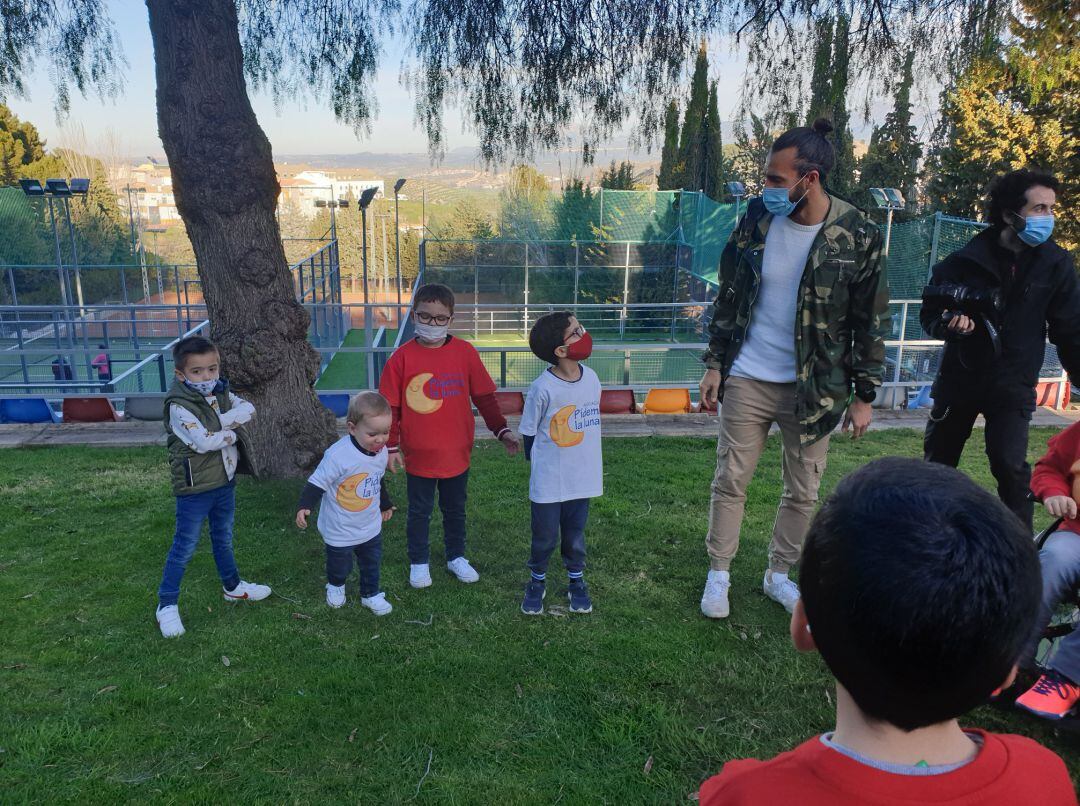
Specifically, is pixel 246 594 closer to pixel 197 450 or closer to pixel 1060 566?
pixel 197 450

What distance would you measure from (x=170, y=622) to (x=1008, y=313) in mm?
4032

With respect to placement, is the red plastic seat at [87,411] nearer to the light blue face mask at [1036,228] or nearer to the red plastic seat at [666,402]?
the red plastic seat at [666,402]

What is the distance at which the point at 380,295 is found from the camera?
30688 millimetres

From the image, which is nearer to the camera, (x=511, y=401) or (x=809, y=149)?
(x=809, y=149)

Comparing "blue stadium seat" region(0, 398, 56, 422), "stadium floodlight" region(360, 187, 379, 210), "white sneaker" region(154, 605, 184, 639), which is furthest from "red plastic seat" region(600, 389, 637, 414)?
"stadium floodlight" region(360, 187, 379, 210)

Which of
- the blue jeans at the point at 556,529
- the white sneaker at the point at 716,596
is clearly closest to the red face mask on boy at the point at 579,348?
the blue jeans at the point at 556,529

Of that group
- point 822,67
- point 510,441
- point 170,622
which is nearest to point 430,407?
point 510,441

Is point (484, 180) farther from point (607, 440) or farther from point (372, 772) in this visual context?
point (372, 772)

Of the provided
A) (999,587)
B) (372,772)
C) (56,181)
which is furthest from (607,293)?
(999,587)

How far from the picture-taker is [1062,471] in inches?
126

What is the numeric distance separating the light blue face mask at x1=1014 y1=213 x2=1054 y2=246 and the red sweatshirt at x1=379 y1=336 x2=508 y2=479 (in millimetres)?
2483

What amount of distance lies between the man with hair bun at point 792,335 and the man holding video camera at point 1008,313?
0.57 metres

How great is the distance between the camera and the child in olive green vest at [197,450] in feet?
11.9

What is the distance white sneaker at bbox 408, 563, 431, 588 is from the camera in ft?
13.8
